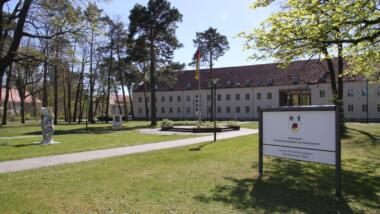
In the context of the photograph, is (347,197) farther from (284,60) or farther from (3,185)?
(3,185)

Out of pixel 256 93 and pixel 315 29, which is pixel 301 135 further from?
pixel 256 93

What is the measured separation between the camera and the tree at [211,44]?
5218cm

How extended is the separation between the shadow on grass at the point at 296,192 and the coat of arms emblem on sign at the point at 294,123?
3.83 feet

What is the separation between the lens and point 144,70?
154ft

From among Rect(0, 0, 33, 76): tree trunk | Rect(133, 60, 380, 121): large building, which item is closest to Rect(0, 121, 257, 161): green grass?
Rect(0, 0, 33, 76): tree trunk

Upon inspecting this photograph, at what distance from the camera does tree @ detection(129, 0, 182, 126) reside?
34.3 m

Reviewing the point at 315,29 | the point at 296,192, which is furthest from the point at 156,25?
the point at 296,192

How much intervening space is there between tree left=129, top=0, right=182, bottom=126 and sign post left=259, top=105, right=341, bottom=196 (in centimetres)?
2752

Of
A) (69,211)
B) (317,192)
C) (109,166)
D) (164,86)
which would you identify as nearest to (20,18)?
(109,166)

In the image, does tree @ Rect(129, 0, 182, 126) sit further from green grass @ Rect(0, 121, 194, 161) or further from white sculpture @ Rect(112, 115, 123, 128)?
green grass @ Rect(0, 121, 194, 161)

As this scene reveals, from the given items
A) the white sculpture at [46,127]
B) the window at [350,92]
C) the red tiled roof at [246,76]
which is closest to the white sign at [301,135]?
the white sculpture at [46,127]

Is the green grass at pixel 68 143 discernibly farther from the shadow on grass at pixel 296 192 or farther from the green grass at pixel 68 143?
the shadow on grass at pixel 296 192

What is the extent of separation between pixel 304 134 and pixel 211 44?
1847 inches

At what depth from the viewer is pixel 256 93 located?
6353cm
